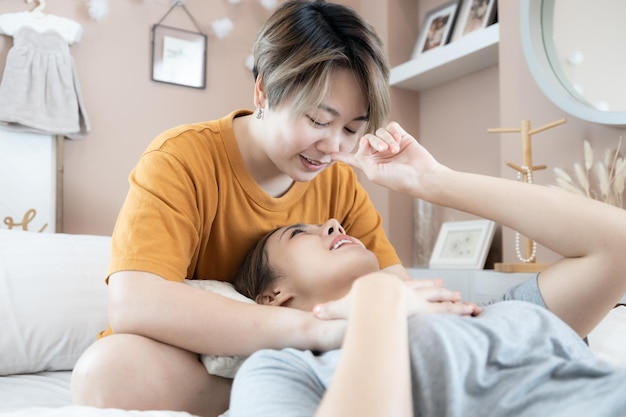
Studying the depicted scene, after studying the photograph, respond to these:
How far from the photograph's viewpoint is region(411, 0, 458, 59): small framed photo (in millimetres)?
2816

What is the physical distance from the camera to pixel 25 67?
7.84 ft

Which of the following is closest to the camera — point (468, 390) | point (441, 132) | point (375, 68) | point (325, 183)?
point (468, 390)

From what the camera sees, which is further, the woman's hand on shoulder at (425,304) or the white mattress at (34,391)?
the white mattress at (34,391)

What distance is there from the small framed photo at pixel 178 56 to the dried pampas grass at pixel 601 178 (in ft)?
5.55

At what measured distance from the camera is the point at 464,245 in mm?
2492

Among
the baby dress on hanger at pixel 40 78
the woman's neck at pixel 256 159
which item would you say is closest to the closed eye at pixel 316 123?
the woman's neck at pixel 256 159

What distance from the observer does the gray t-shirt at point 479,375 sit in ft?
2.25

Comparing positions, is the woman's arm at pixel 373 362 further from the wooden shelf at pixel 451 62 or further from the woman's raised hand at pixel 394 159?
the wooden shelf at pixel 451 62

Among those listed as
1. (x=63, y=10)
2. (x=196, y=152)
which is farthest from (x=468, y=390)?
(x=63, y=10)

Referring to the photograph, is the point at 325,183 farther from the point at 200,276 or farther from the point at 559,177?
the point at 559,177

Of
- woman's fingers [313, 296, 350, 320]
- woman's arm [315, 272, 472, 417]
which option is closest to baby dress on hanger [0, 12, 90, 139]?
woman's fingers [313, 296, 350, 320]

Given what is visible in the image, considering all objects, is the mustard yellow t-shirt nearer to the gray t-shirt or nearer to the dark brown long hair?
the dark brown long hair

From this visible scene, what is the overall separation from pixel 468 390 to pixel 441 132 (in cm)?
239

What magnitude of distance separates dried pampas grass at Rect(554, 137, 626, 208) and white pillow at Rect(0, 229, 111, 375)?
1487 millimetres
